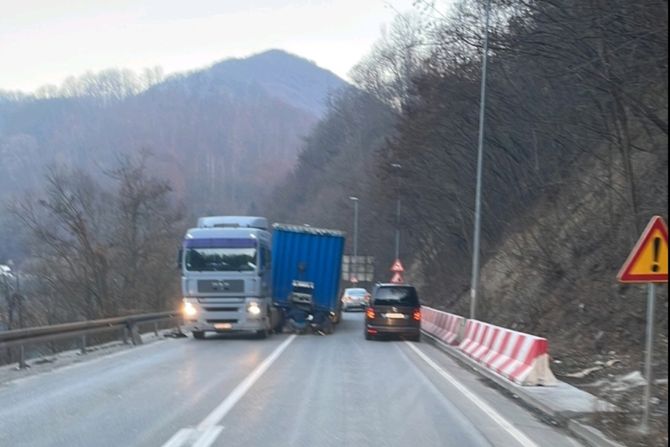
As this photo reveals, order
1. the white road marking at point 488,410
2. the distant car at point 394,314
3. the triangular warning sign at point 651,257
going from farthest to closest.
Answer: the distant car at point 394,314
the white road marking at point 488,410
the triangular warning sign at point 651,257

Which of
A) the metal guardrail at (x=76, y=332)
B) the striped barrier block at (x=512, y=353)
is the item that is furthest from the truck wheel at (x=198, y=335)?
the striped barrier block at (x=512, y=353)

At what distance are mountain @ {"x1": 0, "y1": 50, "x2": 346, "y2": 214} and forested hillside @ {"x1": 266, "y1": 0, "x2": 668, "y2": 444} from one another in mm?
36701

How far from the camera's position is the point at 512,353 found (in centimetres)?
1528

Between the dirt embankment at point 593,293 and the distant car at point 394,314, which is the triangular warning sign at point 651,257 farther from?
the distant car at point 394,314

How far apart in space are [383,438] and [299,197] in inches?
3972

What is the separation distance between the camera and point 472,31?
2098 centimetres

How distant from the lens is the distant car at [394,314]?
24.8m

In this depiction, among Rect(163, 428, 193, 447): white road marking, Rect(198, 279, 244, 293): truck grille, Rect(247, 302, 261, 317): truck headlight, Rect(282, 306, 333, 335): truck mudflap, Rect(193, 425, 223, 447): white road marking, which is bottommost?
Rect(163, 428, 193, 447): white road marking

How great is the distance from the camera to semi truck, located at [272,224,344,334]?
2800 centimetres

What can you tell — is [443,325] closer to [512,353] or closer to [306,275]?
[306,275]

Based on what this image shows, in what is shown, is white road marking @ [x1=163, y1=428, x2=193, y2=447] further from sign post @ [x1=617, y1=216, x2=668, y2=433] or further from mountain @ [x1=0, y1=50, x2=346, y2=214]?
mountain @ [x1=0, y1=50, x2=346, y2=214]

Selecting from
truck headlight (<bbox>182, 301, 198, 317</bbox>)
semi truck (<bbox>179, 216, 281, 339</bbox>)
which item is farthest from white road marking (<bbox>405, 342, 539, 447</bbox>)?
truck headlight (<bbox>182, 301, 198, 317</bbox>)

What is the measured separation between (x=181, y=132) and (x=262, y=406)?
127m

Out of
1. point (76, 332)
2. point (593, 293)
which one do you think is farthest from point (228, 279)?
point (593, 293)
